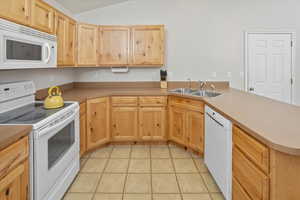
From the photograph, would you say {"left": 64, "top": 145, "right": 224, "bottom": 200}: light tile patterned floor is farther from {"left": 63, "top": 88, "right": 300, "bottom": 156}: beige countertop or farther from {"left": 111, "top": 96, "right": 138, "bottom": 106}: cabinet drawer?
{"left": 63, "top": 88, "right": 300, "bottom": 156}: beige countertop

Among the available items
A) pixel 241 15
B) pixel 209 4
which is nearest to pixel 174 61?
pixel 209 4

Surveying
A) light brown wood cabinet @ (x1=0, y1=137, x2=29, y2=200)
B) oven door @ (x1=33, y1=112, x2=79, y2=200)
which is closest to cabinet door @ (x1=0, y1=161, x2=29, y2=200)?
light brown wood cabinet @ (x1=0, y1=137, x2=29, y2=200)

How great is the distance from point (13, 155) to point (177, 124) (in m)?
2.52

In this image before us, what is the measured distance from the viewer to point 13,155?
1.41 meters

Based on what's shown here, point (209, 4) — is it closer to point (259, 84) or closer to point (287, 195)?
point (259, 84)

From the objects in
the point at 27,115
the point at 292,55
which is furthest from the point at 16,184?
the point at 292,55

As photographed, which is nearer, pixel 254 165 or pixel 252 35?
pixel 254 165

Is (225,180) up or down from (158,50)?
down

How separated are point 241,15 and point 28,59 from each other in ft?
12.4

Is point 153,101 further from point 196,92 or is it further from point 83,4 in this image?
point 83,4

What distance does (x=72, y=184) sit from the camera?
2502 millimetres

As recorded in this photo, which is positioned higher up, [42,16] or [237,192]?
[42,16]

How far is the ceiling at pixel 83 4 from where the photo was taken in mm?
3629

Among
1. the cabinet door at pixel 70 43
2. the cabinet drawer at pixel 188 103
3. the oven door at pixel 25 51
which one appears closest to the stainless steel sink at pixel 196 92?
the cabinet drawer at pixel 188 103
